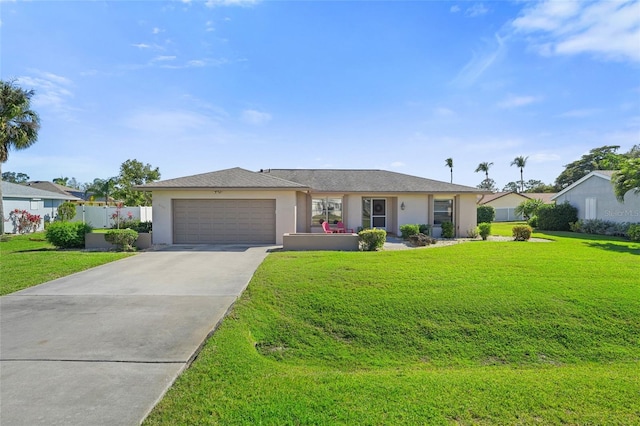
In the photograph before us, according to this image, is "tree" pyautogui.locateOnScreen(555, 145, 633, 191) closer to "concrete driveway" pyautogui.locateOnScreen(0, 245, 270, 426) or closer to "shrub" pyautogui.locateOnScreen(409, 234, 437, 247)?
"shrub" pyautogui.locateOnScreen(409, 234, 437, 247)

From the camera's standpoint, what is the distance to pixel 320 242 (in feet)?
43.0

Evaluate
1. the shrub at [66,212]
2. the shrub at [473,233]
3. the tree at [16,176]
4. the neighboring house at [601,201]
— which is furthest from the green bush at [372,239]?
the tree at [16,176]

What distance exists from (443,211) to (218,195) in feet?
42.8

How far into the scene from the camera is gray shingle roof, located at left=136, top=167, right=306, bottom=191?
48.3 feet

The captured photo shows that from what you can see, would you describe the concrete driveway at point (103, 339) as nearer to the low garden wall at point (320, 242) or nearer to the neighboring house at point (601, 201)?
the low garden wall at point (320, 242)

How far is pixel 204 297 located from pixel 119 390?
345 centimetres

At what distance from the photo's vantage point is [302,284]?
7387 mm

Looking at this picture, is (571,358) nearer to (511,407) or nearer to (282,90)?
(511,407)

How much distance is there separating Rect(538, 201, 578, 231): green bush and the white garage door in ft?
73.9

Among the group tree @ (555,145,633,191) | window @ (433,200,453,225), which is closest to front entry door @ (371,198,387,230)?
window @ (433,200,453,225)

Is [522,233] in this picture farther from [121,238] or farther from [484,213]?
[121,238]

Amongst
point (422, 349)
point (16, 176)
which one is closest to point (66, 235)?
point (422, 349)

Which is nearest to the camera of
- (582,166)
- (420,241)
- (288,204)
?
(420,241)

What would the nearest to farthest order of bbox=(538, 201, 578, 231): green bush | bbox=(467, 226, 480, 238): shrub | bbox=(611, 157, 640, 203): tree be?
bbox=(611, 157, 640, 203): tree → bbox=(467, 226, 480, 238): shrub → bbox=(538, 201, 578, 231): green bush
